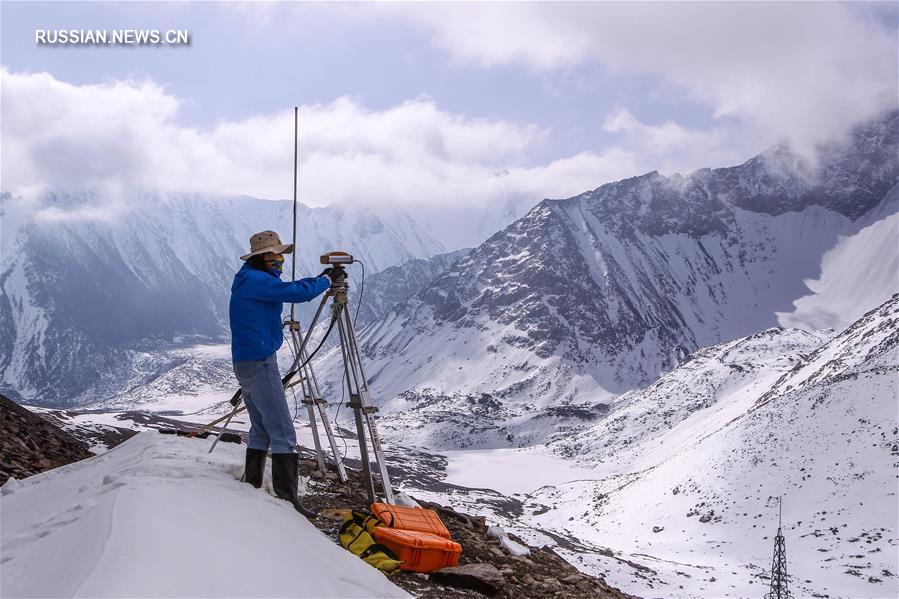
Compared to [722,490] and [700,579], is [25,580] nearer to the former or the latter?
[700,579]

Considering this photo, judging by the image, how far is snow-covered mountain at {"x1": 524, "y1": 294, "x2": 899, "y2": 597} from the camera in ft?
141

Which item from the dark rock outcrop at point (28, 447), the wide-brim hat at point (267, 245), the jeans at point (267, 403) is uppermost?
the wide-brim hat at point (267, 245)

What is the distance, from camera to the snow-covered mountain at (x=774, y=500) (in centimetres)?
4300

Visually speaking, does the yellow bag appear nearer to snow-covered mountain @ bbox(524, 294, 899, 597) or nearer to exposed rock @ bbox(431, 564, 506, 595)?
exposed rock @ bbox(431, 564, 506, 595)

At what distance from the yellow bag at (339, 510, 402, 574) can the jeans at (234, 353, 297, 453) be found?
1114 mm

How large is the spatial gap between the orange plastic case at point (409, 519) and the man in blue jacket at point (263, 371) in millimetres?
988

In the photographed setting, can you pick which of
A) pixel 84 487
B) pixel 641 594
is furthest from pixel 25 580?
pixel 641 594

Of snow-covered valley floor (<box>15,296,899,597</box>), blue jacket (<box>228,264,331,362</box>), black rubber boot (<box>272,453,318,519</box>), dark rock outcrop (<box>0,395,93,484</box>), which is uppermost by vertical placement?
blue jacket (<box>228,264,331,362</box>)

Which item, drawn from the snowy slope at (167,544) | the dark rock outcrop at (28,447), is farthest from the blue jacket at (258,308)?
the dark rock outcrop at (28,447)

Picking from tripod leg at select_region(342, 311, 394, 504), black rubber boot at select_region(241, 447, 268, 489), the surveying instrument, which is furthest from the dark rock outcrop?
tripod leg at select_region(342, 311, 394, 504)

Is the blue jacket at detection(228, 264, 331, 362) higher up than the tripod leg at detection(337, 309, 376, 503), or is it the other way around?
the blue jacket at detection(228, 264, 331, 362)

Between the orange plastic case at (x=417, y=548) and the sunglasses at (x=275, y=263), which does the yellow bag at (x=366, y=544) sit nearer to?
the orange plastic case at (x=417, y=548)

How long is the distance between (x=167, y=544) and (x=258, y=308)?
143 inches

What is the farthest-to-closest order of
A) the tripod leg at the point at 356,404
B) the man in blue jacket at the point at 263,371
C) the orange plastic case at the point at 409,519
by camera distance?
the tripod leg at the point at 356,404 → the man in blue jacket at the point at 263,371 → the orange plastic case at the point at 409,519
